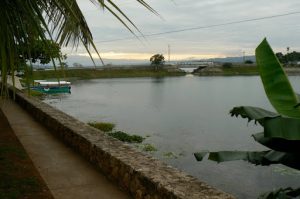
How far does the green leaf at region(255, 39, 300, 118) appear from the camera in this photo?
2.55 meters

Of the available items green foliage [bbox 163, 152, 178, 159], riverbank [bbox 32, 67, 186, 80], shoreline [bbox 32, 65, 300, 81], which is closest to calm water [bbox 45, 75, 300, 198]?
green foliage [bbox 163, 152, 178, 159]

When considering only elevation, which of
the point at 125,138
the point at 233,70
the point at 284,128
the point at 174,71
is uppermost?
the point at 284,128

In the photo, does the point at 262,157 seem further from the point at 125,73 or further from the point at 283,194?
the point at 125,73

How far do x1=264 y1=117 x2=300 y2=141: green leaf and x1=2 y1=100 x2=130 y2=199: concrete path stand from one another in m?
2.99

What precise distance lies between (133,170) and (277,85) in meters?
2.82

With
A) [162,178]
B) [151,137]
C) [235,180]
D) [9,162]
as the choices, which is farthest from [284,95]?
[151,137]

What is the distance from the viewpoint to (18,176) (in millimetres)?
6031

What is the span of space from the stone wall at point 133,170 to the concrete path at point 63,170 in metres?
0.13

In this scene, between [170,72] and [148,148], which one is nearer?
[148,148]

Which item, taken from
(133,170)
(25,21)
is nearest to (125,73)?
(133,170)

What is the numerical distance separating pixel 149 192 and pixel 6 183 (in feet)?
6.68

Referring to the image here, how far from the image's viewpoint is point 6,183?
18.6 ft

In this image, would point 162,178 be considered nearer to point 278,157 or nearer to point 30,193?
point 30,193

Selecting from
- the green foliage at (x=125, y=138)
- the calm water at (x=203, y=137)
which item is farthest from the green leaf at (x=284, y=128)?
the green foliage at (x=125, y=138)
